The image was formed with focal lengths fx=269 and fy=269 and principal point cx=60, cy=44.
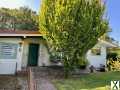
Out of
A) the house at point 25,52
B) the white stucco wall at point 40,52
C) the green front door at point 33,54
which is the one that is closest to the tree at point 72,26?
the house at point 25,52

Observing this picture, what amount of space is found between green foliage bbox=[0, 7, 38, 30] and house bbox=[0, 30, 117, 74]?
25177 mm

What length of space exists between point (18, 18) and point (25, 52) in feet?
104

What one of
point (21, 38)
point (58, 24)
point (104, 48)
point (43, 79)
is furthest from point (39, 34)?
point (104, 48)

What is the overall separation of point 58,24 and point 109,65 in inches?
404

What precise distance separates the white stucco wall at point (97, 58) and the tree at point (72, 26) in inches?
231

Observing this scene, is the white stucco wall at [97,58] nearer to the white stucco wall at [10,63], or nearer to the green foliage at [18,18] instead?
the white stucco wall at [10,63]

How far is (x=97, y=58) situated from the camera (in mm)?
28031

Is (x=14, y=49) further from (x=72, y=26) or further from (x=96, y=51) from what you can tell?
(x=96, y=51)

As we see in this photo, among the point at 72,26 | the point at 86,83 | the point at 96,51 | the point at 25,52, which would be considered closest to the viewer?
the point at 86,83

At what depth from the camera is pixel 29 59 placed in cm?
2588

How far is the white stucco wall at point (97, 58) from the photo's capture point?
27.7 m

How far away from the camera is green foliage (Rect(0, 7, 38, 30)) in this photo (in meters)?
52.5

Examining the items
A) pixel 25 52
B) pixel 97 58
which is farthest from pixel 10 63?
pixel 97 58

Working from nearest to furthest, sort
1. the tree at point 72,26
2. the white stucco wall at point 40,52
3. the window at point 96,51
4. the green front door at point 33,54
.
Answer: the tree at point 72,26 < the white stucco wall at point 40,52 < the green front door at point 33,54 < the window at point 96,51
